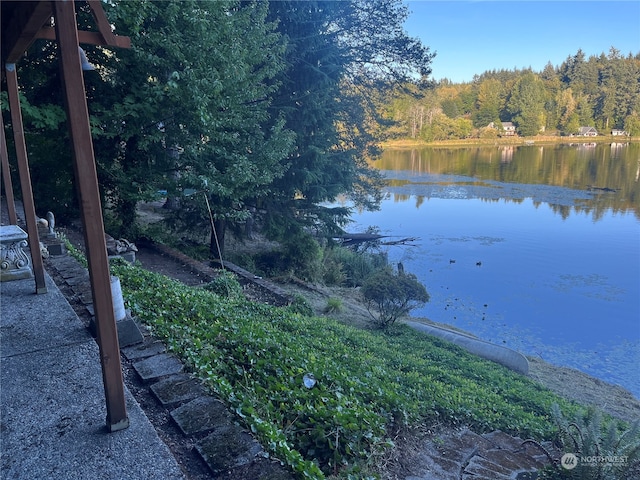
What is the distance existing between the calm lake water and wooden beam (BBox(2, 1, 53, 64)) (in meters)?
9.74

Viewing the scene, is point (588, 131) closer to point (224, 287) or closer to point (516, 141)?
point (516, 141)

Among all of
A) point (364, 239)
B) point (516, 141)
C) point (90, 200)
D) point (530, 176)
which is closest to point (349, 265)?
point (364, 239)

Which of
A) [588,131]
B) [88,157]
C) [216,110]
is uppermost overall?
[588,131]

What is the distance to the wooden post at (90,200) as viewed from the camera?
1.92 meters

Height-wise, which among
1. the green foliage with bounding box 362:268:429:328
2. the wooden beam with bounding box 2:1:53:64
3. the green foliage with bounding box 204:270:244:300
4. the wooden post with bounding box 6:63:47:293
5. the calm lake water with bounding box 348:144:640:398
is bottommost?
the calm lake water with bounding box 348:144:640:398

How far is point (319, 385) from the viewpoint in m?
3.32

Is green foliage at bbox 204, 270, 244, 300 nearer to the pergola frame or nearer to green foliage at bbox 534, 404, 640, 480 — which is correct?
the pergola frame

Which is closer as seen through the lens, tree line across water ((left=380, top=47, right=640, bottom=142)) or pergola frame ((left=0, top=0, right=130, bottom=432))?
pergola frame ((left=0, top=0, right=130, bottom=432))

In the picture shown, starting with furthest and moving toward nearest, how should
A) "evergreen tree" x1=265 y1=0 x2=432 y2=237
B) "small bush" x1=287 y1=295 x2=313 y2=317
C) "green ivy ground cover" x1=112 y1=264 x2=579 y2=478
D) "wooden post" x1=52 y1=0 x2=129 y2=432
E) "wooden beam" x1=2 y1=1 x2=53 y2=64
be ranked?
"evergreen tree" x1=265 y1=0 x2=432 y2=237, "small bush" x1=287 y1=295 x2=313 y2=317, "green ivy ground cover" x1=112 y1=264 x2=579 y2=478, "wooden beam" x1=2 y1=1 x2=53 y2=64, "wooden post" x1=52 y1=0 x2=129 y2=432

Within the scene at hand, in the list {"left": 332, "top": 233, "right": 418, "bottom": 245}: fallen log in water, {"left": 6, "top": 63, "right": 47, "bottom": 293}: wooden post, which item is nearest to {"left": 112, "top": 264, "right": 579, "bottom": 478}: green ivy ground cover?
{"left": 6, "top": 63, "right": 47, "bottom": 293}: wooden post

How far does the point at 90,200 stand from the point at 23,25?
1.36 m

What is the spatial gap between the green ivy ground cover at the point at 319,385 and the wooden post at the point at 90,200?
0.69 meters

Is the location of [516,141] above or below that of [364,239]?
above

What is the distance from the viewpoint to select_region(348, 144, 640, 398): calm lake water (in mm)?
10438
